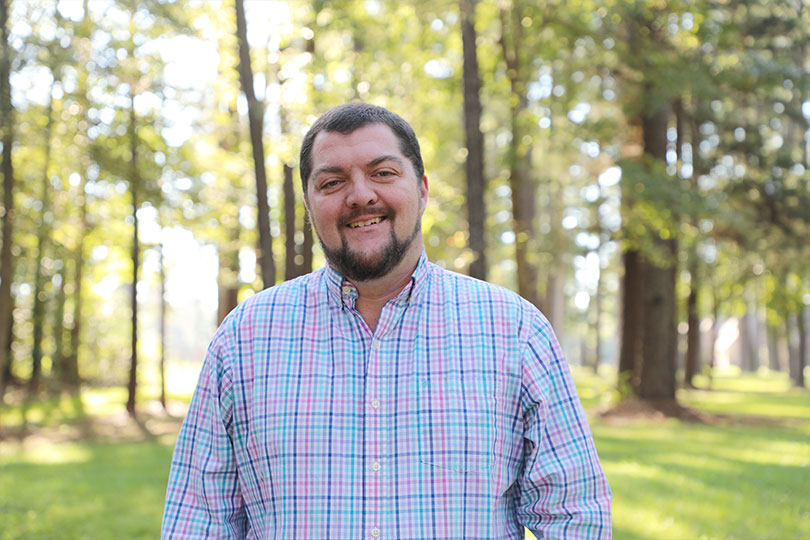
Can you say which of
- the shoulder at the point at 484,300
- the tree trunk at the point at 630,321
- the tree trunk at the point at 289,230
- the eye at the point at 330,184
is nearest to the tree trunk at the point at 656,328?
the tree trunk at the point at 630,321

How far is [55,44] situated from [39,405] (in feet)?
44.5

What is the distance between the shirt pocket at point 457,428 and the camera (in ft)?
7.28

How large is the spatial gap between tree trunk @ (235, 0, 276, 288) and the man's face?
714 cm

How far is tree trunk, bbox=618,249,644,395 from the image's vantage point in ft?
63.1

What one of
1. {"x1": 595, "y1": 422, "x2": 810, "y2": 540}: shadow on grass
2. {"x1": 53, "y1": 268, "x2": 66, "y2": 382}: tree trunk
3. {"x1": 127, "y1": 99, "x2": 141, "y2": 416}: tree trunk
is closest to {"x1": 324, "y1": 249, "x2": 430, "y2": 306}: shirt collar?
{"x1": 595, "y1": 422, "x2": 810, "y2": 540}: shadow on grass

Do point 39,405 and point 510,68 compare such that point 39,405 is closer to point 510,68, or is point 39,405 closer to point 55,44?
point 55,44

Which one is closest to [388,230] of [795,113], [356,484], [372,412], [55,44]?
[372,412]

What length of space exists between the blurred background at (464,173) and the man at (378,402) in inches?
225

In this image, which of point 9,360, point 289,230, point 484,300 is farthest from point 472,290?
point 9,360

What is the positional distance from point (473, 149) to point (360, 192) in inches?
364

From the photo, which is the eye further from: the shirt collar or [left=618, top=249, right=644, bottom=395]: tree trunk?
[left=618, top=249, right=644, bottom=395]: tree trunk

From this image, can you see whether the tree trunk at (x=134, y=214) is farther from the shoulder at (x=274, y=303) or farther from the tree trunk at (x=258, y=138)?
the shoulder at (x=274, y=303)

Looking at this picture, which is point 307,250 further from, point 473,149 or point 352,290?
point 352,290

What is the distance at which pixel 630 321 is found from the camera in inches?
783
